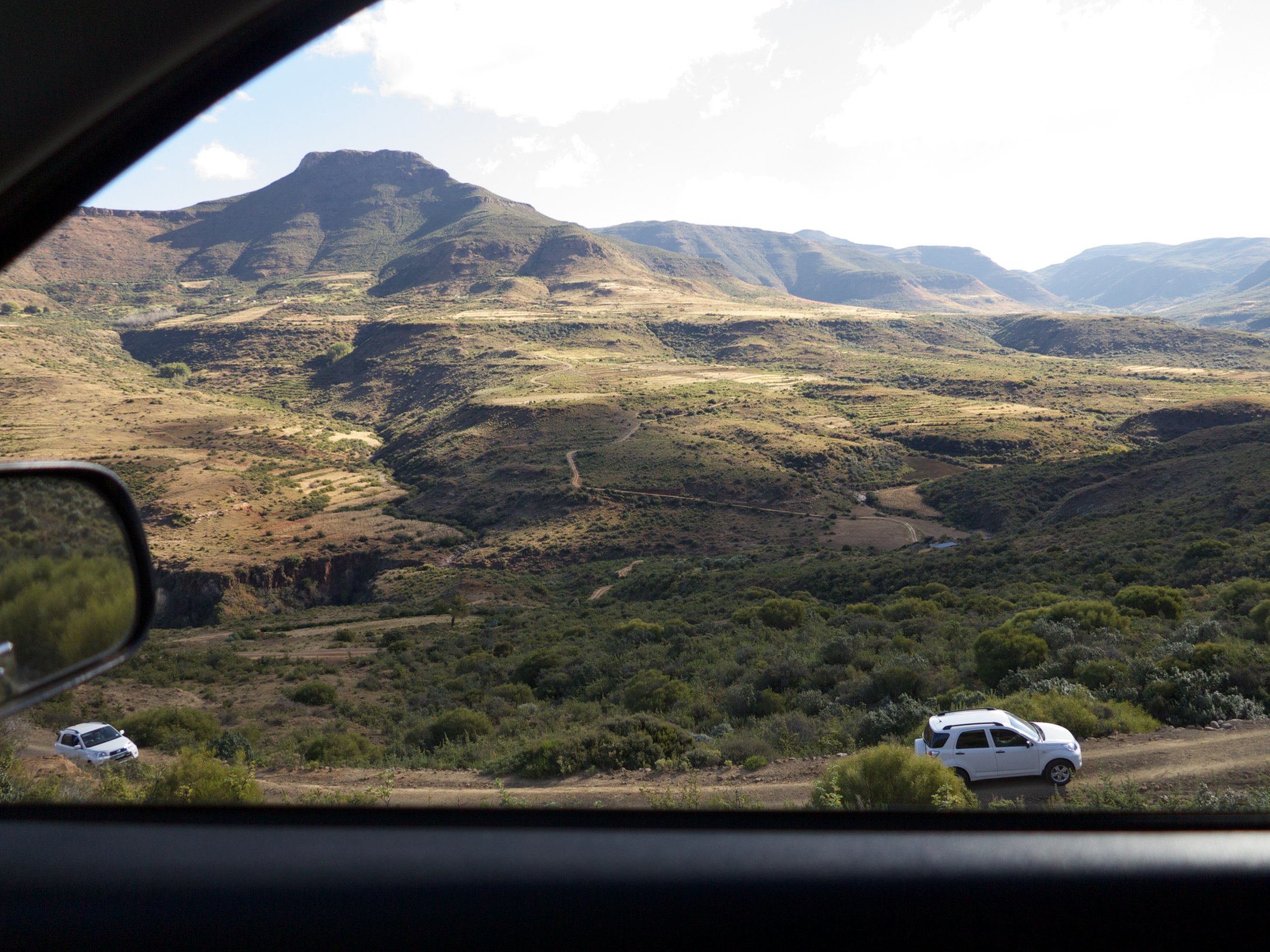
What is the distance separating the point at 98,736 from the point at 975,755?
8479 millimetres

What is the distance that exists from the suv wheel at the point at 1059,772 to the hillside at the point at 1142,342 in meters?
102

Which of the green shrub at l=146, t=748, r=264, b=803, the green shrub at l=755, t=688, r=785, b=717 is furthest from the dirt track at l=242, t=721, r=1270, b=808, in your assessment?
the green shrub at l=755, t=688, r=785, b=717

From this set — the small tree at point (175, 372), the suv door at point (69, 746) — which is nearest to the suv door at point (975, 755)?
the suv door at point (69, 746)

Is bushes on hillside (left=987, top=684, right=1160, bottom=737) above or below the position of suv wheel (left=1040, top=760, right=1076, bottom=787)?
below

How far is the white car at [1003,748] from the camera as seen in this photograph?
381 cm

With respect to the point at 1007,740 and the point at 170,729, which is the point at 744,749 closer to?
the point at 1007,740

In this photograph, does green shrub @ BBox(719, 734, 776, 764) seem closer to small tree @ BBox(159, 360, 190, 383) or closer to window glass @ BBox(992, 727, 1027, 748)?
window glass @ BBox(992, 727, 1027, 748)

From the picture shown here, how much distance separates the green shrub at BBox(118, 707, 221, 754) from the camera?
31.6ft

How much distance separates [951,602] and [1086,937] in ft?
51.6

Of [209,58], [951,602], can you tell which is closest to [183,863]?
[209,58]

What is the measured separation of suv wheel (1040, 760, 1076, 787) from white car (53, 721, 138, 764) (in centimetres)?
652

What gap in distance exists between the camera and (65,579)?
2031 millimetres

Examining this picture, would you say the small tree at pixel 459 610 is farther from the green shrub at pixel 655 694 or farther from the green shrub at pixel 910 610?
the green shrub at pixel 655 694

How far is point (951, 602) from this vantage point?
52.5 ft
